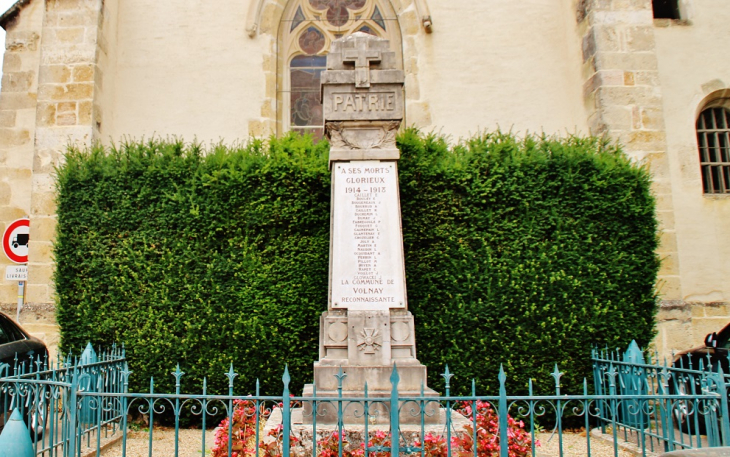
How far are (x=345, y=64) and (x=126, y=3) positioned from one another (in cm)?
649

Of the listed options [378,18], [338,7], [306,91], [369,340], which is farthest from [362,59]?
[338,7]

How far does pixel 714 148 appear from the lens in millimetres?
10664

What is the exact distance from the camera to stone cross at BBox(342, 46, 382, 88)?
572 cm

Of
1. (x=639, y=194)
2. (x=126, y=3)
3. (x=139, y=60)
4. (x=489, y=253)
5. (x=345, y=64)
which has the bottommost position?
(x=489, y=253)

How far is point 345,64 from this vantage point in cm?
586

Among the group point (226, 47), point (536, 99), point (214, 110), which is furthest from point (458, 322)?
point (226, 47)

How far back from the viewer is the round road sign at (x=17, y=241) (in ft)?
29.6

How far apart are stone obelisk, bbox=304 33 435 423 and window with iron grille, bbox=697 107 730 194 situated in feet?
24.9

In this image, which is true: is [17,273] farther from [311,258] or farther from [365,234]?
[365,234]

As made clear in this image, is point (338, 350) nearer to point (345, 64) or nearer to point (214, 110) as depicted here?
point (345, 64)

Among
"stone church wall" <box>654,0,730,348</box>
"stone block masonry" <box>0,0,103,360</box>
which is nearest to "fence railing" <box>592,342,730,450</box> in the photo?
"stone church wall" <box>654,0,730,348</box>

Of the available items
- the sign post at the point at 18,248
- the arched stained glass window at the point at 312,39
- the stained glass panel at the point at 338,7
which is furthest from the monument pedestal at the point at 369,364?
the stained glass panel at the point at 338,7

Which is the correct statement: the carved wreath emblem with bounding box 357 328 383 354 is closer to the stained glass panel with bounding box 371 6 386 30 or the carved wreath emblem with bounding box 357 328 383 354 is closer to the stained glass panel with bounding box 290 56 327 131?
the stained glass panel with bounding box 290 56 327 131

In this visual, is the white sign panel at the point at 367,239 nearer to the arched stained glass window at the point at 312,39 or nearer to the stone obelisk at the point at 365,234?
the stone obelisk at the point at 365,234
